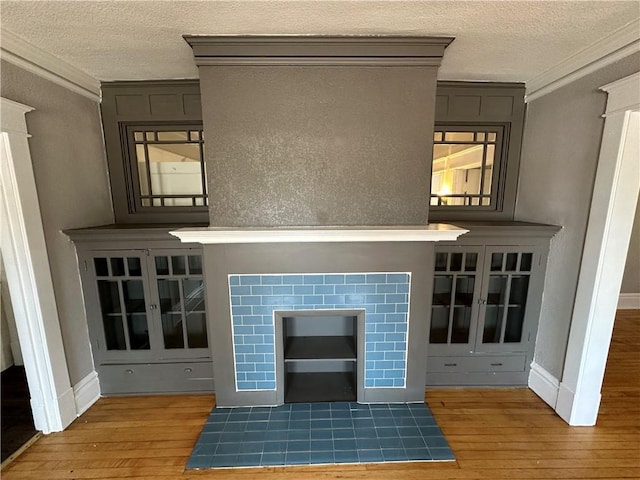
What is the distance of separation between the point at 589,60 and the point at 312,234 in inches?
81.7

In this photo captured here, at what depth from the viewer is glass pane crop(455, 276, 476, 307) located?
2.54 m

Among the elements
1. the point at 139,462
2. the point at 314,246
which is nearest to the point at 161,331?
the point at 139,462

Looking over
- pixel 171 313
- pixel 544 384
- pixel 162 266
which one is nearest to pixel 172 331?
pixel 171 313

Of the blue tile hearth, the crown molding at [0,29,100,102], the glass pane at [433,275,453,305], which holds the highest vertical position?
the crown molding at [0,29,100,102]

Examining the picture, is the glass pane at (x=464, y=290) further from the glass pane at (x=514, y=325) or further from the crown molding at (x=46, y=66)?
the crown molding at (x=46, y=66)

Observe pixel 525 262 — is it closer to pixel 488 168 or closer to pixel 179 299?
pixel 488 168

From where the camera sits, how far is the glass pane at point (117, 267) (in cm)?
233

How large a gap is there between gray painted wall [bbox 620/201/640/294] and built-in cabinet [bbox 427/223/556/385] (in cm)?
285

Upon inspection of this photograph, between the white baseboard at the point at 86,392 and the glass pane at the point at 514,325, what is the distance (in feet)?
11.0

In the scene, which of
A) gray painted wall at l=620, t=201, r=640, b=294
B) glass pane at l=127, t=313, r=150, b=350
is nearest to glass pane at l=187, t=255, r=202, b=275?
glass pane at l=127, t=313, r=150, b=350

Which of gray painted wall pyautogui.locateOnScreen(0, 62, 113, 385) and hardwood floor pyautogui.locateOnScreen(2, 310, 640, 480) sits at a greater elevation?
gray painted wall pyautogui.locateOnScreen(0, 62, 113, 385)

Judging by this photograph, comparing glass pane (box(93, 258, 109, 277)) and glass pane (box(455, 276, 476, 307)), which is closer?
glass pane (box(93, 258, 109, 277))

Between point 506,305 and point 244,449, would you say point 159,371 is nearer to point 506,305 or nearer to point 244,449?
point 244,449

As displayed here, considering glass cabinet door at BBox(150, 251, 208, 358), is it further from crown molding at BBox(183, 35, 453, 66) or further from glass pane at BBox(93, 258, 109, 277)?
crown molding at BBox(183, 35, 453, 66)
